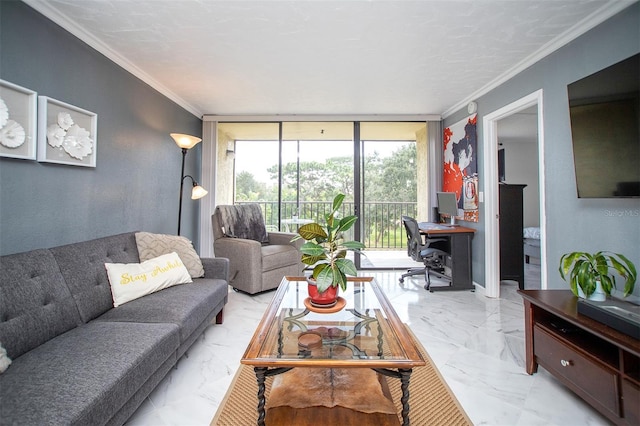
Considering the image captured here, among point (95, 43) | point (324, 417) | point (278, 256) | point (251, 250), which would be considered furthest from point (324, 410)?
point (95, 43)

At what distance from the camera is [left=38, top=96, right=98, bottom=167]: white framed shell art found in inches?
65.9

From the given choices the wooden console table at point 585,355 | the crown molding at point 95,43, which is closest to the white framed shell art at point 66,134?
the crown molding at point 95,43

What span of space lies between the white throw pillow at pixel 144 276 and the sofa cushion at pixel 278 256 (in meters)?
1.03

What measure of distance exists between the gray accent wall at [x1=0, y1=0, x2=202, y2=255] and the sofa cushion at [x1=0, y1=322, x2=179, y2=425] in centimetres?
82

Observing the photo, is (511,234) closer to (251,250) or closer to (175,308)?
(251,250)

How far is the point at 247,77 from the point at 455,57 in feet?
6.53

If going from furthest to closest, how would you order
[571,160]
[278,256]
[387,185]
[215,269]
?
[387,185]
[278,256]
[215,269]
[571,160]

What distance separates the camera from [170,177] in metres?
3.20

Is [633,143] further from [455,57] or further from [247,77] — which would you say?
[247,77]

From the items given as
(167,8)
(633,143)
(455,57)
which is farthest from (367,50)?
(633,143)

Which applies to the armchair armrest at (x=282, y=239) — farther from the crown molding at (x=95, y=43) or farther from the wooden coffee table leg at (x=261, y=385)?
the wooden coffee table leg at (x=261, y=385)

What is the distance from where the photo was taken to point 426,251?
333cm

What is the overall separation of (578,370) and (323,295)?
1343 mm

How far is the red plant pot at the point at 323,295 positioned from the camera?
144 centimetres
